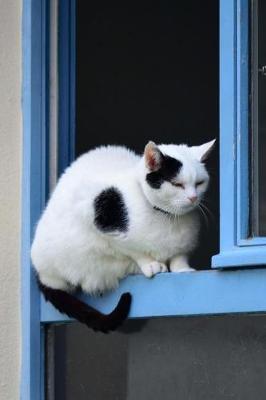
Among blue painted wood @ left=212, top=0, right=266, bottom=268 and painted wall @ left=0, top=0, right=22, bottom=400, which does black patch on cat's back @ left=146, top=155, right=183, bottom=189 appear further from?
painted wall @ left=0, top=0, right=22, bottom=400

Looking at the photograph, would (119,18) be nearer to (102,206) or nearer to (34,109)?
(34,109)

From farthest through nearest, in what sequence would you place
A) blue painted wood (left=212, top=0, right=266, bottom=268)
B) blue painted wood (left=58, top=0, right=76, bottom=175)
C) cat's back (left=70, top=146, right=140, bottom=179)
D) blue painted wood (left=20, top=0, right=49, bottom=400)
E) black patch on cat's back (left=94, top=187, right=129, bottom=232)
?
blue painted wood (left=58, top=0, right=76, bottom=175), blue painted wood (left=20, top=0, right=49, bottom=400), cat's back (left=70, top=146, right=140, bottom=179), black patch on cat's back (left=94, top=187, right=129, bottom=232), blue painted wood (left=212, top=0, right=266, bottom=268)

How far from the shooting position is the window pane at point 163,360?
9.36 ft

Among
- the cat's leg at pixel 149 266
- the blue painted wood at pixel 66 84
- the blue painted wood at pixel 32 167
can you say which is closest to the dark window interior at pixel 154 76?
the blue painted wood at pixel 66 84

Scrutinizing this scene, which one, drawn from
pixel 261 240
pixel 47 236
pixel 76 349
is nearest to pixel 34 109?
pixel 47 236

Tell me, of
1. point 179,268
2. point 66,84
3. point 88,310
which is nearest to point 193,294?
point 179,268

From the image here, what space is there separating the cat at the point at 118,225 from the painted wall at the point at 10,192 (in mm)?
159

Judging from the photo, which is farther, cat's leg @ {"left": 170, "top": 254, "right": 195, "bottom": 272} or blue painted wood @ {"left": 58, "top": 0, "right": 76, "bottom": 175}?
blue painted wood @ {"left": 58, "top": 0, "right": 76, "bottom": 175}

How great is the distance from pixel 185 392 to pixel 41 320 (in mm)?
573

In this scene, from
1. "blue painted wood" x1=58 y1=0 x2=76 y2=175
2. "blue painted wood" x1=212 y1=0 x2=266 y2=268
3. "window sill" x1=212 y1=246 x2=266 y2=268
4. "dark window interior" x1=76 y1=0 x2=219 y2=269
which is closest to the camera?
"window sill" x1=212 y1=246 x2=266 y2=268

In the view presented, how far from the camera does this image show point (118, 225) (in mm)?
3059

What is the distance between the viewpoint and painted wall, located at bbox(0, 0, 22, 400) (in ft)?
11.0

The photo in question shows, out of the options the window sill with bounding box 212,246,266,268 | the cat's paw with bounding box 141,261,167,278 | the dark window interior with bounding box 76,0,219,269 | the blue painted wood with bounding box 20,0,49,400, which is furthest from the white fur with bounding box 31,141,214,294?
the dark window interior with bounding box 76,0,219,269

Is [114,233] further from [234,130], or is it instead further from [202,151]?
[234,130]
